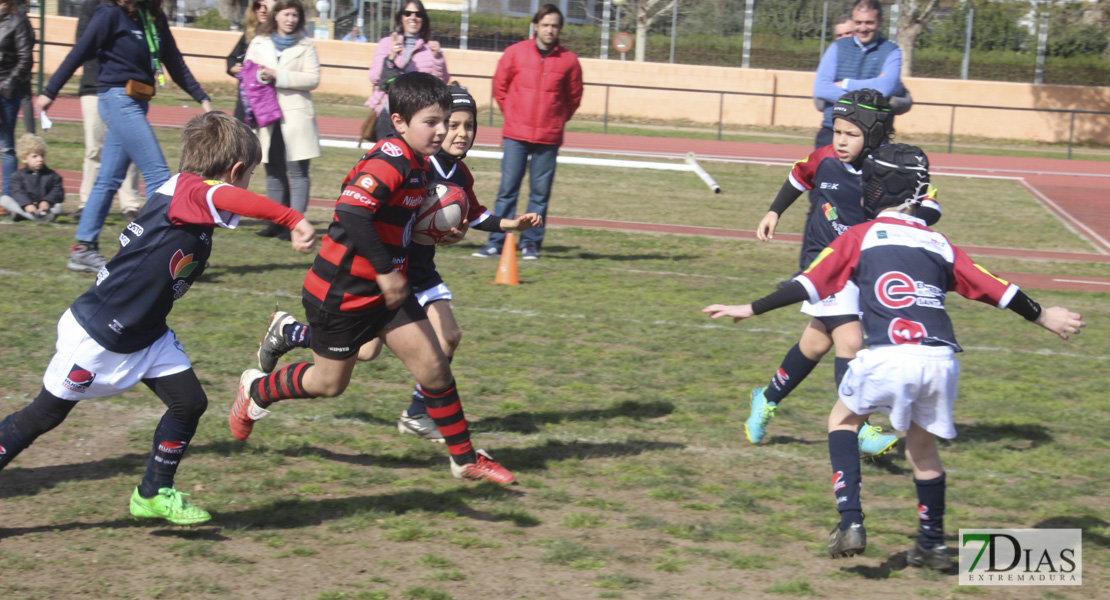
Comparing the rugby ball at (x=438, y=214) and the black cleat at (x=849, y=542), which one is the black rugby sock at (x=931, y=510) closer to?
the black cleat at (x=849, y=542)

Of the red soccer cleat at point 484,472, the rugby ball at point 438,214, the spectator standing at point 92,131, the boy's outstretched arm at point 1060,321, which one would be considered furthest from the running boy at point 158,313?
the spectator standing at point 92,131

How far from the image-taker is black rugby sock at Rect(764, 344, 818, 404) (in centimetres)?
563

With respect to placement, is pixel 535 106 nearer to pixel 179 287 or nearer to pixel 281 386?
pixel 281 386

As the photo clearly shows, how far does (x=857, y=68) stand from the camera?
8.34m

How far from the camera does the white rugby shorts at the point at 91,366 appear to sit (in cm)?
404

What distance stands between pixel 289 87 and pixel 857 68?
5153 millimetres

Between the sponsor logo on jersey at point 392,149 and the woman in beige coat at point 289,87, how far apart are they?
5.61 meters

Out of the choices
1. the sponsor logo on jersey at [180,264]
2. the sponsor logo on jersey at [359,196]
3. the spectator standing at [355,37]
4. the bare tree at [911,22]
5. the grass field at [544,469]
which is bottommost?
the grass field at [544,469]

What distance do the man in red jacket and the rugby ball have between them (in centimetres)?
514

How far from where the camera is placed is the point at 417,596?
3.80 m

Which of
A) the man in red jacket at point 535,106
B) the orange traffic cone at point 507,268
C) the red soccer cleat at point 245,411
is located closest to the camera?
the red soccer cleat at point 245,411

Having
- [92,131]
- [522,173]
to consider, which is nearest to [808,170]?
[522,173]

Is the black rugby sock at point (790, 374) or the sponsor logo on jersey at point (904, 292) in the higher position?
the sponsor logo on jersey at point (904, 292)

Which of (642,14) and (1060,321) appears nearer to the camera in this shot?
(1060,321)
